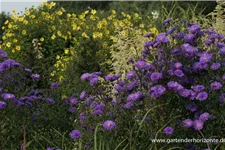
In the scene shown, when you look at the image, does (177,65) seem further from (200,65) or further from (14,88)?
(14,88)

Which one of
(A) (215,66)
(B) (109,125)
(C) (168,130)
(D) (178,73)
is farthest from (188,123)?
(B) (109,125)

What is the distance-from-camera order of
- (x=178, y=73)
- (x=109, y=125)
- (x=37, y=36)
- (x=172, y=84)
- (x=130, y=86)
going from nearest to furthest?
(x=109, y=125) → (x=172, y=84) → (x=178, y=73) → (x=130, y=86) → (x=37, y=36)

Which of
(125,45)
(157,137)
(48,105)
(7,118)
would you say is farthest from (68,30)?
(157,137)

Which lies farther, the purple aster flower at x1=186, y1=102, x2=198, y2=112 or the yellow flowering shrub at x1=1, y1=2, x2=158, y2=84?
the yellow flowering shrub at x1=1, y1=2, x2=158, y2=84

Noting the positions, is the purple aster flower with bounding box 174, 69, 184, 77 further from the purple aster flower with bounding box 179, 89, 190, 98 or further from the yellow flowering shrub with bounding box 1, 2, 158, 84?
the yellow flowering shrub with bounding box 1, 2, 158, 84

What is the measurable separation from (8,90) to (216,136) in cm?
215

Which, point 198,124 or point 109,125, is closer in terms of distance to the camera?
point 109,125

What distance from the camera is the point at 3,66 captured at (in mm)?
4441

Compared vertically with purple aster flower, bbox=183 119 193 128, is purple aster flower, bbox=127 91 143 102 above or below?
above

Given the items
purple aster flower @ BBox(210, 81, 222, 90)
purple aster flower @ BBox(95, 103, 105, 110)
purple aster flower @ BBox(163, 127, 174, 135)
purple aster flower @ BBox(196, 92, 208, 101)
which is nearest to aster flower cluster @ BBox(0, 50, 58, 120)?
purple aster flower @ BBox(95, 103, 105, 110)

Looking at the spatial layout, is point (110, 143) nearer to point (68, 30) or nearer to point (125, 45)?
point (125, 45)

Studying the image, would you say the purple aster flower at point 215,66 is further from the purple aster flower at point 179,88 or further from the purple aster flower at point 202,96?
the purple aster flower at point 179,88

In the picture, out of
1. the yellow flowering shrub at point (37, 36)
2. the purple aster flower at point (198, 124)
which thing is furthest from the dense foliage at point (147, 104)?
the yellow flowering shrub at point (37, 36)

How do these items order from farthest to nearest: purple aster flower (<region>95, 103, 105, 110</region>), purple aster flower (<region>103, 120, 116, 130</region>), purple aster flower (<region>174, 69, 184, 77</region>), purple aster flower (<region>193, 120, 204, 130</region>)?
purple aster flower (<region>95, 103, 105, 110</region>)
purple aster flower (<region>174, 69, 184, 77</region>)
purple aster flower (<region>193, 120, 204, 130</region>)
purple aster flower (<region>103, 120, 116, 130</region>)
